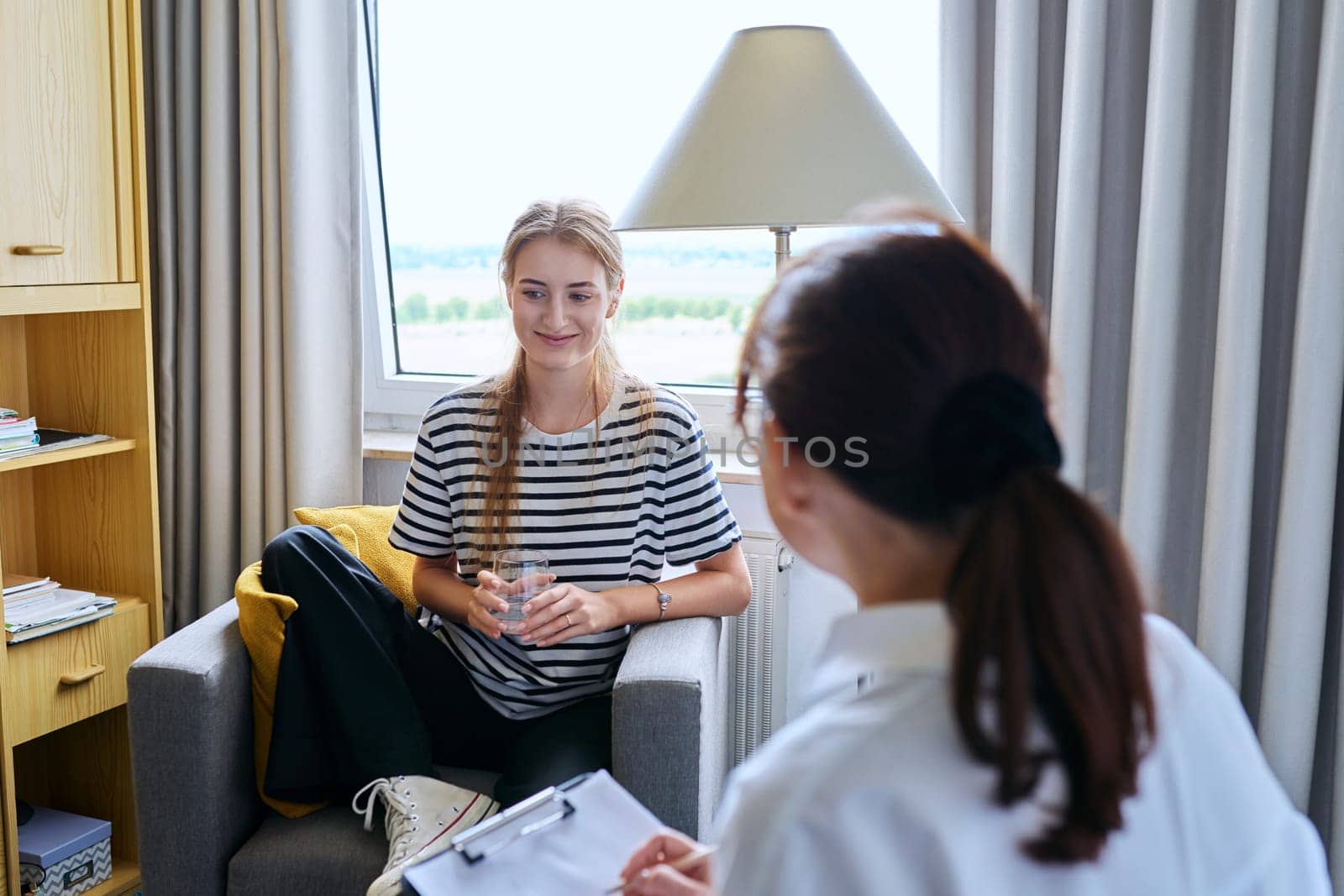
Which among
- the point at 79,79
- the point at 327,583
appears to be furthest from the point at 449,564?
the point at 79,79

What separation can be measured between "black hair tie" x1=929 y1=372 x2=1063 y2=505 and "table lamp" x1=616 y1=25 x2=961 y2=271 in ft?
2.89

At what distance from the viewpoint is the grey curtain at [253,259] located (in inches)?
99.2

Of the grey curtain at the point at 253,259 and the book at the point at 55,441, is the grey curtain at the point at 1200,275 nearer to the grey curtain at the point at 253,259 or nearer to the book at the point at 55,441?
the grey curtain at the point at 253,259

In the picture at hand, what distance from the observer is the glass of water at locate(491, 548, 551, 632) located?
162 centimetres

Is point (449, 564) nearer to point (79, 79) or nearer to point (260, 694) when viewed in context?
point (260, 694)

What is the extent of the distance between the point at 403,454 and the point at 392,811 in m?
1.10

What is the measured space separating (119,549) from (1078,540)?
2.24 metres

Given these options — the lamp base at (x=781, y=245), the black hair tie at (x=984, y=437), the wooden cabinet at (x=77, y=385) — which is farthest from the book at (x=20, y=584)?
the black hair tie at (x=984, y=437)

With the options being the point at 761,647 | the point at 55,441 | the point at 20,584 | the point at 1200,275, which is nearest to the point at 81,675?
the point at 20,584

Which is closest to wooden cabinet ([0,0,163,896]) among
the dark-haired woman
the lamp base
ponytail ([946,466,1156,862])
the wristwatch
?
the wristwatch

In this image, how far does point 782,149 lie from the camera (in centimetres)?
155

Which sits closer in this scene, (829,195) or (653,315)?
(829,195)

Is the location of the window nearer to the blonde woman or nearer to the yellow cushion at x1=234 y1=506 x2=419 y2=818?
the blonde woman

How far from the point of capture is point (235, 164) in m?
2.60
